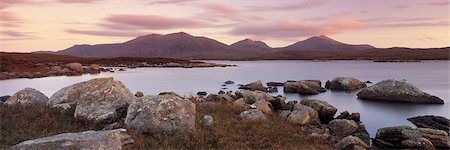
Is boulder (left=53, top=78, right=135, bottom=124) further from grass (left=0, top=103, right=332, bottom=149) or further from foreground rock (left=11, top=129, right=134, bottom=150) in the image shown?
foreground rock (left=11, top=129, right=134, bottom=150)

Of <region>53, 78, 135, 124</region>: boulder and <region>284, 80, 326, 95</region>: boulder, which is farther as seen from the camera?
<region>284, 80, 326, 95</region>: boulder

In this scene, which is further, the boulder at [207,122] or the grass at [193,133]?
the boulder at [207,122]

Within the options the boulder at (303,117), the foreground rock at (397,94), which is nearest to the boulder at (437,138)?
the boulder at (303,117)

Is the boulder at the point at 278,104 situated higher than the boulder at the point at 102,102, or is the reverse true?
the boulder at the point at 102,102

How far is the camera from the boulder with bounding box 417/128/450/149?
19167 millimetres

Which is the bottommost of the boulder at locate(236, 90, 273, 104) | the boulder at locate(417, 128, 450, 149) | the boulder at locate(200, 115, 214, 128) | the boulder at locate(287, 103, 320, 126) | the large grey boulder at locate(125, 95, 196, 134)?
the boulder at locate(417, 128, 450, 149)

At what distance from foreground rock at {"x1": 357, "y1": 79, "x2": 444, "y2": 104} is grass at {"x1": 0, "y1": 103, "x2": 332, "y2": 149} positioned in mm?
22986

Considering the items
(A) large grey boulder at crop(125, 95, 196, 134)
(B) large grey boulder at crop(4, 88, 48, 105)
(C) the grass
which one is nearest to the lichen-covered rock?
(C) the grass

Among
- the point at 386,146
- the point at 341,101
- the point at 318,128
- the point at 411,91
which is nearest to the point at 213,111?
the point at 318,128

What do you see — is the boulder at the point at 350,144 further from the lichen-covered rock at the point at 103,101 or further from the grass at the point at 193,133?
the lichen-covered rock at the point at 103,101

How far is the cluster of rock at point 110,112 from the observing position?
11352 mm

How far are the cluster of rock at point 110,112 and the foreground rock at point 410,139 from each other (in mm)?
9987

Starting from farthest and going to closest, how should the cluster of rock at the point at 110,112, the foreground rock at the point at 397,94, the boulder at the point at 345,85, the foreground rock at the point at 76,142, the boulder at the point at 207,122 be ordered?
the boulder at the point at 345,85 < the foreground rock at the point at 397,94 < the boulder at the point at 207,122 < the cluster of rock at the point at 110,112 < the foreground rock at the point at 76,142

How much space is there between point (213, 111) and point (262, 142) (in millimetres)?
6951
